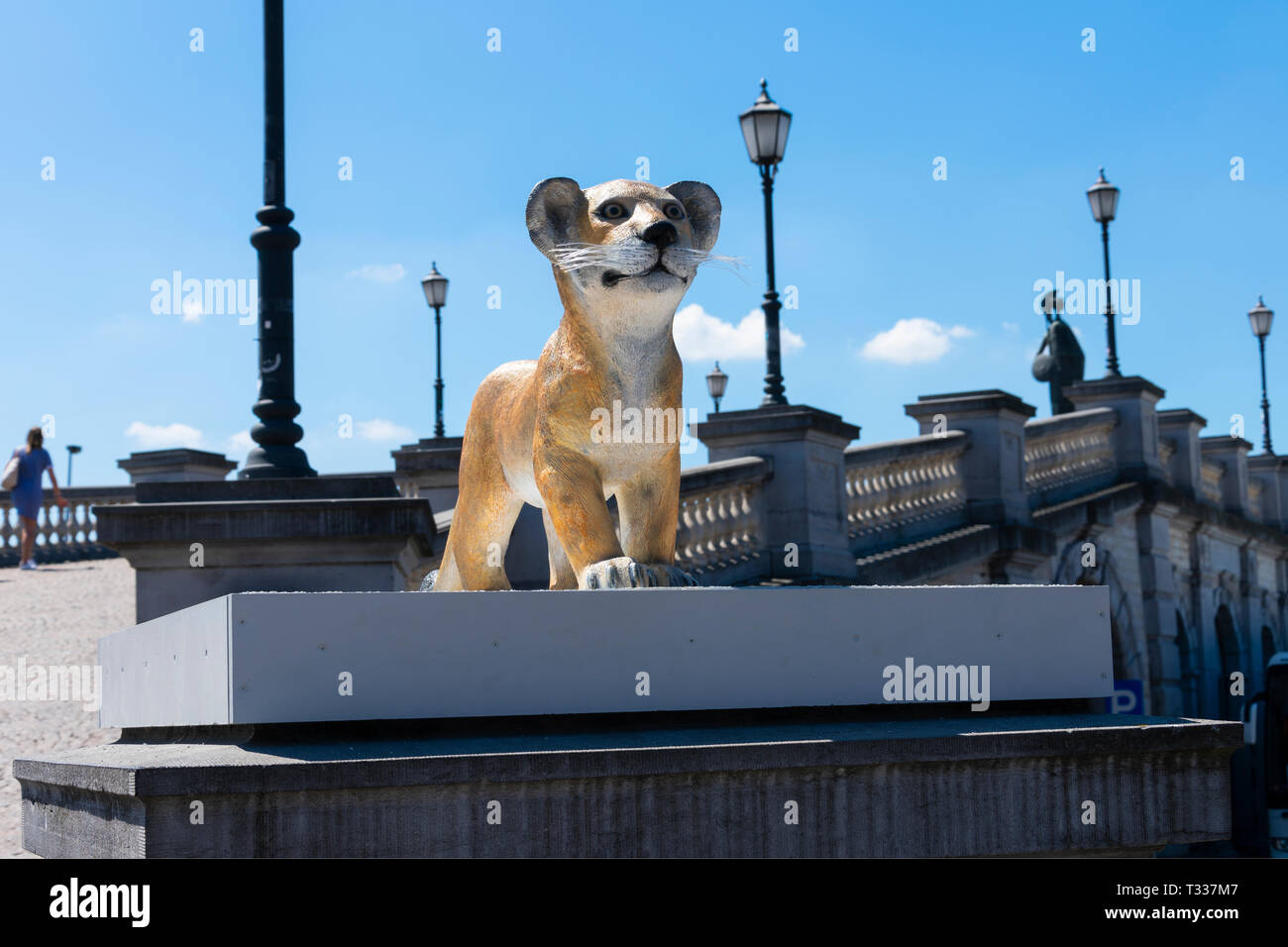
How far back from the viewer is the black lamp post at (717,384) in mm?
31594

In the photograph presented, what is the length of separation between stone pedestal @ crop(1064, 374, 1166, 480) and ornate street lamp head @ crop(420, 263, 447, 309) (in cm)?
986

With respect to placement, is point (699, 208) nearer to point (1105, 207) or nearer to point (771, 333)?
point (771, 333)

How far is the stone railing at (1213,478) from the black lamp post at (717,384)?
1016cm

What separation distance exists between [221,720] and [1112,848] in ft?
9.86

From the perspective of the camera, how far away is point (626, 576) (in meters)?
5.49

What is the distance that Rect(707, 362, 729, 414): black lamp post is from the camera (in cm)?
3159

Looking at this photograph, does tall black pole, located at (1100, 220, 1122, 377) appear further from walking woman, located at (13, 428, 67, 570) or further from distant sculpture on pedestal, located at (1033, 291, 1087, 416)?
walking woman, located at (13, 428, 67, 570)

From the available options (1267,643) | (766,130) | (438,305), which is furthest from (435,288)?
(1267,643)

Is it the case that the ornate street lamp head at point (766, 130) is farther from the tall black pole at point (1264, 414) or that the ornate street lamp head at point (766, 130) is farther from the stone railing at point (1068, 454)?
the tall black pole at point (1264, 414)

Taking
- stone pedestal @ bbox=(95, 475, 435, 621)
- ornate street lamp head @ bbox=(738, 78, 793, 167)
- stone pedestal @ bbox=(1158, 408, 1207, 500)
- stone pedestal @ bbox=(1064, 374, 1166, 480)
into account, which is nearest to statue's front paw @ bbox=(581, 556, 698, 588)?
stone pedestal @ bbox=(95, 475, 435, 621)

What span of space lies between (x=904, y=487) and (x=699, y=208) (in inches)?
387

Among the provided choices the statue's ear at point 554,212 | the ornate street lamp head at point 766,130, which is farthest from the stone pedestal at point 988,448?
the statue's ear at point 554,212
